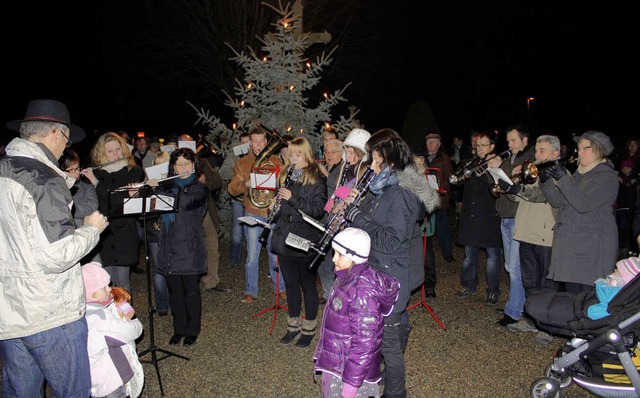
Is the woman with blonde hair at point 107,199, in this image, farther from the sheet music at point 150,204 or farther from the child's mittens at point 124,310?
the child's mittens at point 124,310

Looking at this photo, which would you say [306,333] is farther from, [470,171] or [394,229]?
[470,171]

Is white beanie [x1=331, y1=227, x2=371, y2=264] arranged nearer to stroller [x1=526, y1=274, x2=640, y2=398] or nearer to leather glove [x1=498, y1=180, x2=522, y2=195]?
stroller [x1=526, y1=274, x2=640, y2=398]

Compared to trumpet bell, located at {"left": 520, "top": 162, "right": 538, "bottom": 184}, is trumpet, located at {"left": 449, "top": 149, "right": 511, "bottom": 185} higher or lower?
lower

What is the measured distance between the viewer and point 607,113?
2762 centimetres

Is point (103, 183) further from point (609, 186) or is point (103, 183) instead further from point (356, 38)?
point (356, 38)

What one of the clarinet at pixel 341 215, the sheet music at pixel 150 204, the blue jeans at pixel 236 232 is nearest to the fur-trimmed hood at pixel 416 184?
the clarinet at pixel 341 215

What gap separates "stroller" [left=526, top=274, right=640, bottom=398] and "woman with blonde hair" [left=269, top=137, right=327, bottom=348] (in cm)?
224

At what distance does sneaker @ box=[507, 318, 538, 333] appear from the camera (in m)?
5.75

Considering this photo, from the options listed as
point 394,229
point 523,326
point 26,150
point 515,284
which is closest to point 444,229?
point 515,284

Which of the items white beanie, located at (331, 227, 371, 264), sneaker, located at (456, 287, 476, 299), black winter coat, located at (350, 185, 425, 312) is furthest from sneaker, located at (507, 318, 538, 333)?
white beanie, located at (331, 227, 371, 264)

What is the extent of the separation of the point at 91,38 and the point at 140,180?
58.4 ft

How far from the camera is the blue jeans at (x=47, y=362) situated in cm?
295

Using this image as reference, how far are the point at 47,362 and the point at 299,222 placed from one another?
2855 millimetres

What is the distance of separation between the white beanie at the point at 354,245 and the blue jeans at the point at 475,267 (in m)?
3.45
